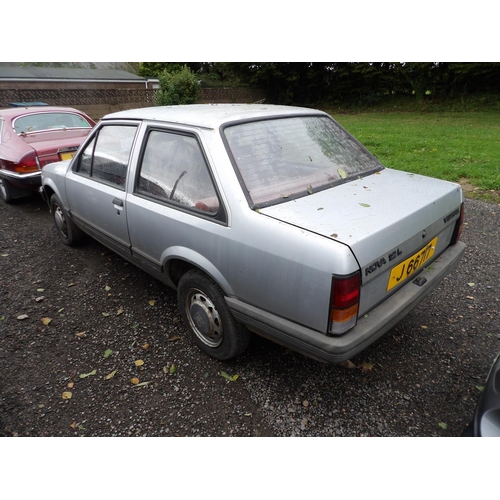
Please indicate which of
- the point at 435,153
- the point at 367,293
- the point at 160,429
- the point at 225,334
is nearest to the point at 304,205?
the point at 367,293

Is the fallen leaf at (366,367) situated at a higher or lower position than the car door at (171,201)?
lower

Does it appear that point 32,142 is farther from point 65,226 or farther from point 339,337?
point 339,337

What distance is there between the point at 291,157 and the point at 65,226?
3313 mm

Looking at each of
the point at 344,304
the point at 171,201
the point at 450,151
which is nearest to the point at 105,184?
the point at 171,201

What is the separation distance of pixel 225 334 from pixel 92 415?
1.02 m

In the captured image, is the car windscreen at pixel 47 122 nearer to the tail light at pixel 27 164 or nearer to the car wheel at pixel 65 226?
the tail light at pixel 27 164

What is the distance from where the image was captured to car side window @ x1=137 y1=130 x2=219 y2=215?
7.94ft

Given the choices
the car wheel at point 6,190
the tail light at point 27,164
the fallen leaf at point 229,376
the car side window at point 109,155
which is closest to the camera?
the fallen leaf at point 229,376

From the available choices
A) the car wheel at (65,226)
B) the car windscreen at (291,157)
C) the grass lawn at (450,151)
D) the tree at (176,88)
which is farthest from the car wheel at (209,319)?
the tree at (176,88)

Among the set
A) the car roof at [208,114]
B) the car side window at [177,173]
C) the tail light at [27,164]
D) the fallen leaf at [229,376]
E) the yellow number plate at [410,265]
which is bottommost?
the fallen leaf at [229,376]

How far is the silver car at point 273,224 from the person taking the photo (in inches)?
76.0

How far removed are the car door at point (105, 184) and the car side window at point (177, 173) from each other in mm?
298

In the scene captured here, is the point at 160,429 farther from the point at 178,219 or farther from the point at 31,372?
the point at 178,219

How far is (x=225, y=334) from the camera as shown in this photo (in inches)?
100
